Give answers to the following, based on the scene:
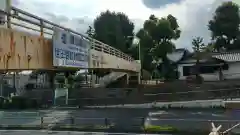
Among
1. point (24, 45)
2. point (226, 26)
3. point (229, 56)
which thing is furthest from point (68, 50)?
point (226, 26)

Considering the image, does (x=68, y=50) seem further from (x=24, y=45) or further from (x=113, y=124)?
(x=113, y=124)

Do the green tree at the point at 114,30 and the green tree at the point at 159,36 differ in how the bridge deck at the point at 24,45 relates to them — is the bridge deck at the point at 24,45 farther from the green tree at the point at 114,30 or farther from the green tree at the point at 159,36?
the green tree at the point at 114,30

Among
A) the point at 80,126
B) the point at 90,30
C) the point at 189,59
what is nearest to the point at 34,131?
the point at 80,126

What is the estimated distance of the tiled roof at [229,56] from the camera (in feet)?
168

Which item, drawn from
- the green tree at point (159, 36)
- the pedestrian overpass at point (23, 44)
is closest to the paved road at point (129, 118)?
the pedestrian overpass at point (23, 44)

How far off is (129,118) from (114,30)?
42.0 meters

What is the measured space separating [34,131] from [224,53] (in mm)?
36785

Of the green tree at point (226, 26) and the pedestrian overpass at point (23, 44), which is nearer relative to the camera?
the pedestrian overpass at point (23, 44)

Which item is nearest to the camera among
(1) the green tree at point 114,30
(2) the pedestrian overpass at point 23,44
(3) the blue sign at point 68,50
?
(2) the pedestrian overpass at point 23,44

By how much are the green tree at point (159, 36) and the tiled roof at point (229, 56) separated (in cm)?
848

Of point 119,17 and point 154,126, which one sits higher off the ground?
point 119,17

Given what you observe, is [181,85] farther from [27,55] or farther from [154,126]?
[27,55]

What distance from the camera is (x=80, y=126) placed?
2570cm

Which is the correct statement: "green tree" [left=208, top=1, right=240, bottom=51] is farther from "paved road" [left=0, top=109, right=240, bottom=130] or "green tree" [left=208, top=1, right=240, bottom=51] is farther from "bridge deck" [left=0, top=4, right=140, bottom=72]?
"bridge deck" [left=0, top=4, right=140, bottom=72]
